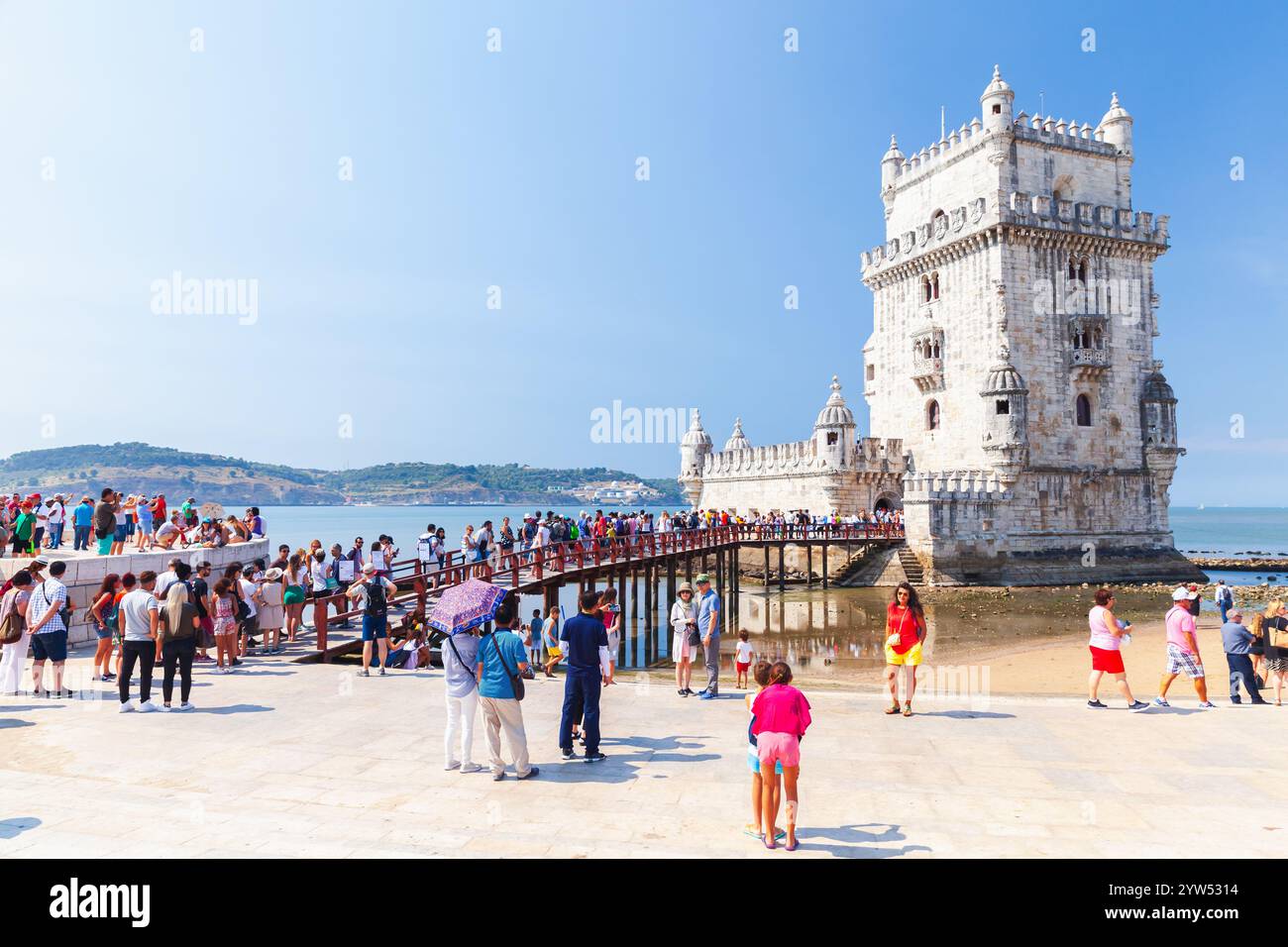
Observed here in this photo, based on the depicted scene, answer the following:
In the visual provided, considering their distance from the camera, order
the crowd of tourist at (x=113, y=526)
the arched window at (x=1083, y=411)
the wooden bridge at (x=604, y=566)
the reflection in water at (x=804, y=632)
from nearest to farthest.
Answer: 1. the crowd of tourist at (x=113, y=526)
2. the wooden bridge at (x=604, y=566)
3. the reflection in water at (x=804, y=632)
4. the arched window at (x=1083, y=411)

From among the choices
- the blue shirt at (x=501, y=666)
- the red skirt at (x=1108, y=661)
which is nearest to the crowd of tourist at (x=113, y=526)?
the blue shirt at (x=501, y=666)

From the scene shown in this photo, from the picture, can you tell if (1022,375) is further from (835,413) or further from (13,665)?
(13,665)

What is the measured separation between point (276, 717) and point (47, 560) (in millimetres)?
8980

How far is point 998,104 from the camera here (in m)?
37.4

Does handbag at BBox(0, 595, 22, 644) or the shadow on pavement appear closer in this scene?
the shadow on pavement

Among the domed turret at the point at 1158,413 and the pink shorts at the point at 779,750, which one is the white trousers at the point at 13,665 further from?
the domed turret at the point at 1158,413

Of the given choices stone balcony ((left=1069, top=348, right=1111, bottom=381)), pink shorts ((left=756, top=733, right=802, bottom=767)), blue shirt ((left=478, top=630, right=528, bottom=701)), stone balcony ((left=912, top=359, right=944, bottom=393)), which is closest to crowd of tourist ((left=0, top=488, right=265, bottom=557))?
blue shirt ((left=478, top=630, right=528, bottom=701))

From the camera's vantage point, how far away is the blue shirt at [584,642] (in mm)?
7820

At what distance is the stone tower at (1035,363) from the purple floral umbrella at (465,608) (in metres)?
32.7

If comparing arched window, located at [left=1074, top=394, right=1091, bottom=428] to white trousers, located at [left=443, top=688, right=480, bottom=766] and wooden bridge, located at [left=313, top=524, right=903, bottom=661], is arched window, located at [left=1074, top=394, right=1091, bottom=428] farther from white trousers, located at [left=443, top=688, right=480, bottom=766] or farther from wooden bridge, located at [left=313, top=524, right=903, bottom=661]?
white trousers, located at [left=443, top=688, right=480, bottom=766]

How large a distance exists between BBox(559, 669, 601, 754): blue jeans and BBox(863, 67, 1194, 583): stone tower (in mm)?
31836

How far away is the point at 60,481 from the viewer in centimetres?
14150

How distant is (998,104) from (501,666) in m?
40.0

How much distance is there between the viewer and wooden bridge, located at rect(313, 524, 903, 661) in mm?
16259
